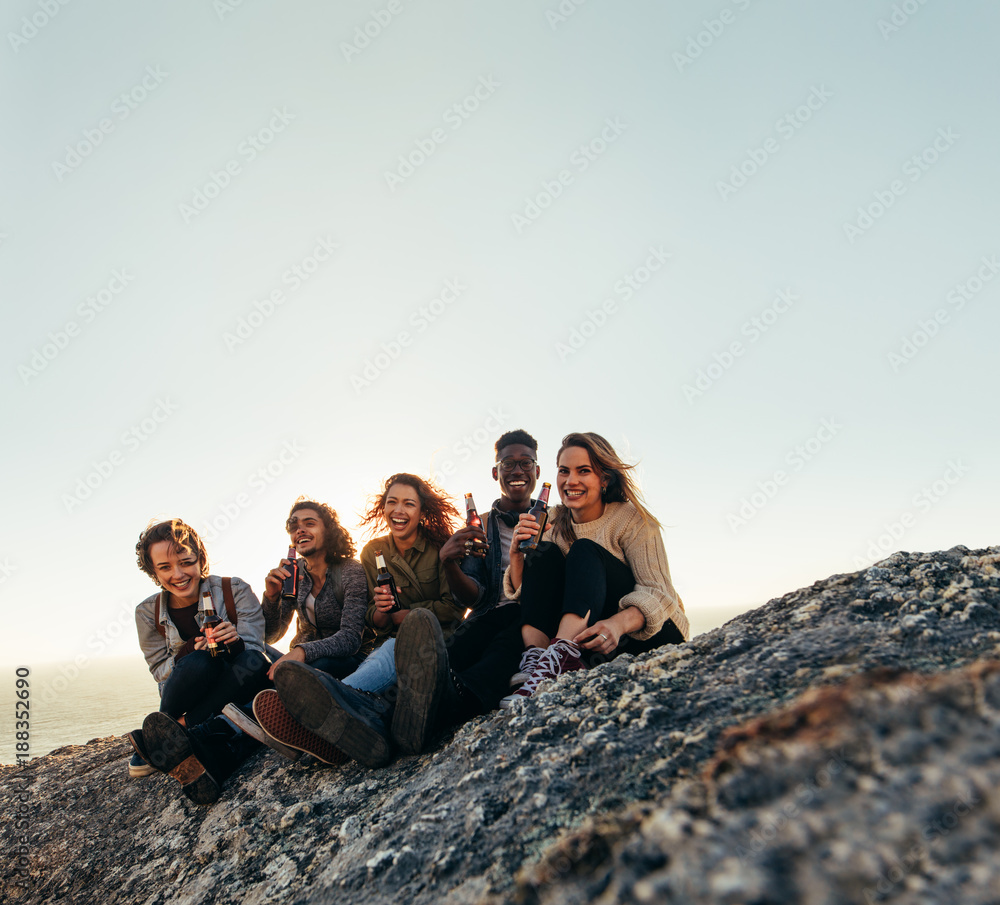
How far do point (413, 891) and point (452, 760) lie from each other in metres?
0.86

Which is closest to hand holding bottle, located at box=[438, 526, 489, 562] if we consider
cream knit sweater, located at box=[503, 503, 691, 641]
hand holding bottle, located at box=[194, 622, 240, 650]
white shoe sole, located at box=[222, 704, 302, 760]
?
cream knit sweater, located at box=[503, 503, 691, 641]

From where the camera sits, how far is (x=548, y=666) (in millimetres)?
3193

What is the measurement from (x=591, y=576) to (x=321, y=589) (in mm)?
2852

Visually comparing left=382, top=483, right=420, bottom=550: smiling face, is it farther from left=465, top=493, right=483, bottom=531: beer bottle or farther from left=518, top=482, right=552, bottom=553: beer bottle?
left=518, top=482, right=552, bottom=553: beer bottle

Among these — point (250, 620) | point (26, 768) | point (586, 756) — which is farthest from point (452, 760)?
point (26, 768)

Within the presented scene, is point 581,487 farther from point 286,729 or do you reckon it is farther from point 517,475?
point 286,729

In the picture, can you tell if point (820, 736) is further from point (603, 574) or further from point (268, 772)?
point (268, 772)

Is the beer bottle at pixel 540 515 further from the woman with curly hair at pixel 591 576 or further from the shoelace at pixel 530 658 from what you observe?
the shoelace at pixel 530 658

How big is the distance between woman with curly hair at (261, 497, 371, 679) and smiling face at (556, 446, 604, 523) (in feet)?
6.57

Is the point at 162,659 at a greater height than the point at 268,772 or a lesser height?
greater

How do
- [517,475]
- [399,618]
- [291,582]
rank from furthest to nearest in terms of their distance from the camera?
[517,475] < [291,582] < [399,618]

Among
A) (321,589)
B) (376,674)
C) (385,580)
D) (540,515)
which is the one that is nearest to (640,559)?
(540,515)

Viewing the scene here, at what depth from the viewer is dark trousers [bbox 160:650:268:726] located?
3.96 metres

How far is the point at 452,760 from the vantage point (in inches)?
103
